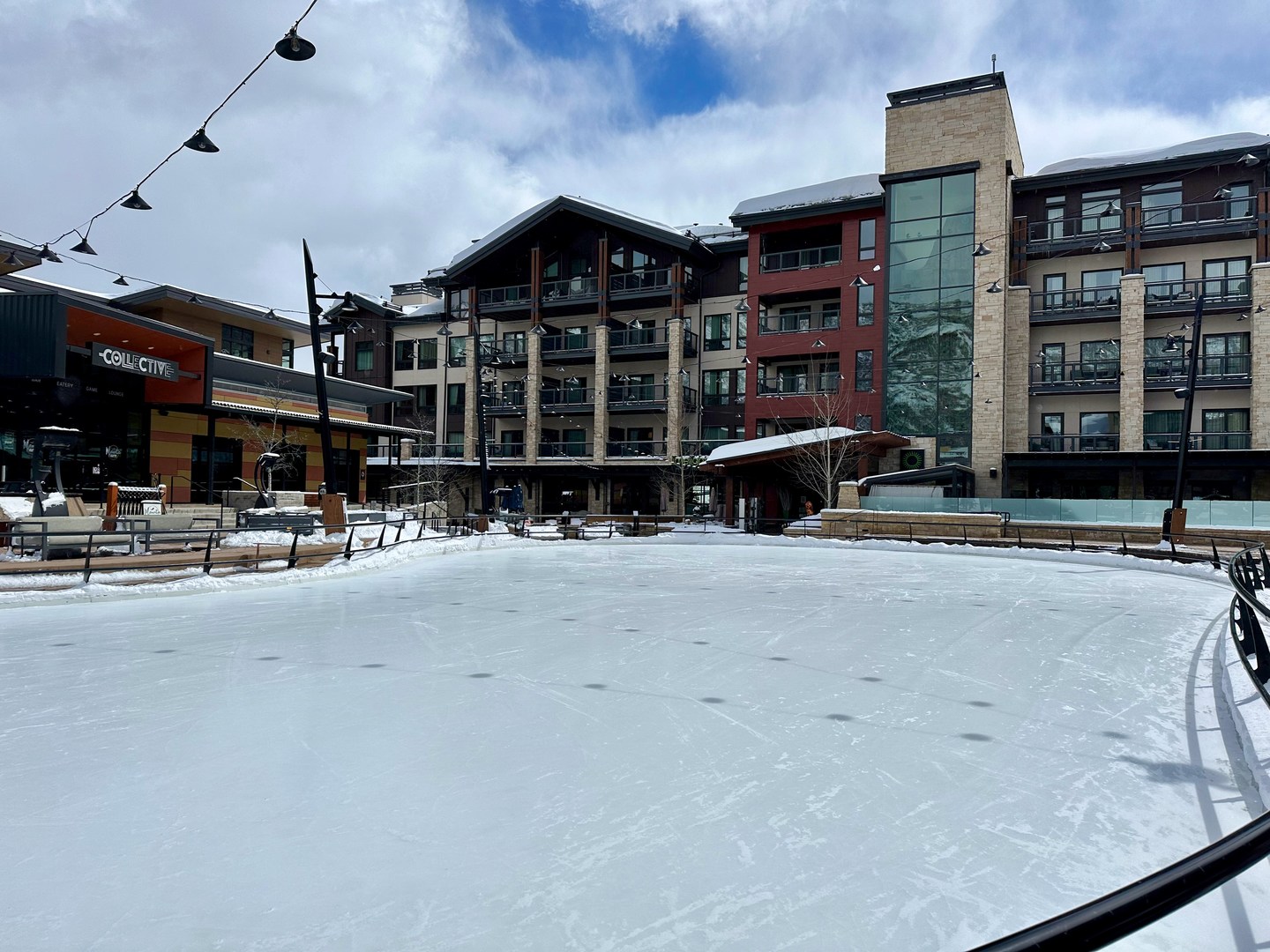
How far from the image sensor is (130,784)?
4.36 meters

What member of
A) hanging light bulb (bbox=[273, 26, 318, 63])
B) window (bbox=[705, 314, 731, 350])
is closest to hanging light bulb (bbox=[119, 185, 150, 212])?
hanging light bulb (bbox=[273, 26, 318, 63])

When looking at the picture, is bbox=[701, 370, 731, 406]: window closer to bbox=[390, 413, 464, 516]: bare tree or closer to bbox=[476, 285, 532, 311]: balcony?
bbox=[476, 285, 532, 311]: balcony

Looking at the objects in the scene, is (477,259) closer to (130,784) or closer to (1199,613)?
(1199,613)

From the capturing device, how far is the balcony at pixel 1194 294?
31.4m

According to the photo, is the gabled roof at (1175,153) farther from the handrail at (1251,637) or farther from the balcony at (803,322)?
the handrail at (1251,637)

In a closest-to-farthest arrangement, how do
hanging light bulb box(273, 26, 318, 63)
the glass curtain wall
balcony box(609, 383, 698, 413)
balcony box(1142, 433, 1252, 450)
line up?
hanging light bulb box(273, 26, 318, 63), balcony box(1142, 433, 1252, 450), the glass curtain wall, balcony box(609, 383, 698, 413)

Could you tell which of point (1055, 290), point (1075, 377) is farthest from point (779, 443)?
point (1055, 290)

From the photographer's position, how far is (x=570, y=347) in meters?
43.2

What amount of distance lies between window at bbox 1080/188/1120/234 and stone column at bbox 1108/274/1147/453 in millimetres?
2481

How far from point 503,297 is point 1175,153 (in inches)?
1268

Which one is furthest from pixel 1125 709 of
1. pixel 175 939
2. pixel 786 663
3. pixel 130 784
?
pixel 130 784

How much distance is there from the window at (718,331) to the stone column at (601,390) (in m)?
5.34

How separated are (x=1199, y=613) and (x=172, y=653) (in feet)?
42.8

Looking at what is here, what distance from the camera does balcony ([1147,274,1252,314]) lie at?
103ft
